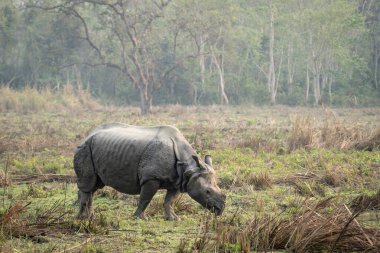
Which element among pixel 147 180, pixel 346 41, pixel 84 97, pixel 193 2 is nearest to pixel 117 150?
pixel 147 180

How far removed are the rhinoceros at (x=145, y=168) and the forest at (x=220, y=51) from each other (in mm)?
27187

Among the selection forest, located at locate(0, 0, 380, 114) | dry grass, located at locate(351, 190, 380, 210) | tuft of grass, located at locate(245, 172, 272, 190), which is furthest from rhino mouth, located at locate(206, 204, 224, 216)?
forest, located at locate(0, 0, 380, 114)

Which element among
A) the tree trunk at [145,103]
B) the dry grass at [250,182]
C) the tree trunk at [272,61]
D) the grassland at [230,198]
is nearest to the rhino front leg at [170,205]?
the grassland at [230,198]

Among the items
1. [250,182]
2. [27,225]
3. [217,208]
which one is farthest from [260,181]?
[27,225]

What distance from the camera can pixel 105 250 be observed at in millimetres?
5715

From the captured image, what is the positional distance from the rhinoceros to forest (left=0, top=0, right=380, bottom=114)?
27.2 meters

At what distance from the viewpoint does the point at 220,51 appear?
41.3 meters

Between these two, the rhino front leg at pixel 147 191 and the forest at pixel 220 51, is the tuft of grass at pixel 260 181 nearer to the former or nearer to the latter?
the rhino front leg at pixel 147 191

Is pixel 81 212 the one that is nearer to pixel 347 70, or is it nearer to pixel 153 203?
pixel 153 203

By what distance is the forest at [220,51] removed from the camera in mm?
37500

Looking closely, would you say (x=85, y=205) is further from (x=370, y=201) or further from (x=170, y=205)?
(x=370, y=201)

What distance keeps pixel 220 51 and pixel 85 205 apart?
34461mm

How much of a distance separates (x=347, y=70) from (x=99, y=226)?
4170 centimetres

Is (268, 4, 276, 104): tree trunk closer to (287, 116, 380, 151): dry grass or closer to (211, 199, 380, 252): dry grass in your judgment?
(287, 116, 380, 151): dry grass
